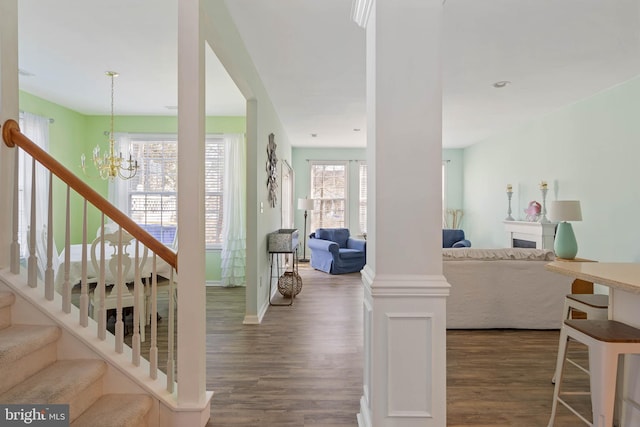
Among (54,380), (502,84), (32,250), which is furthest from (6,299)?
(502,84)

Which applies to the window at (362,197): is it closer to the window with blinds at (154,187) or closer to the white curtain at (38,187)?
the window with blinds at (154,187)

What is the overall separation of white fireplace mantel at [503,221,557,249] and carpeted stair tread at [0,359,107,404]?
555cm

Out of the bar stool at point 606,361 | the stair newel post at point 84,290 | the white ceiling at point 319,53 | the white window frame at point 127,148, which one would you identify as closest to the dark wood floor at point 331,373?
the bar stool at point 606,361

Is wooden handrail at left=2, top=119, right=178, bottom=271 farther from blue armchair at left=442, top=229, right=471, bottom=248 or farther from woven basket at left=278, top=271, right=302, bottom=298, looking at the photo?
blue armchair at left=442, top=229, right=471, bottom=248

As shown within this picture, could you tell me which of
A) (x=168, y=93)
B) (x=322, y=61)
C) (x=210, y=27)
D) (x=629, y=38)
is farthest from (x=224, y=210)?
(x=629, y=38)

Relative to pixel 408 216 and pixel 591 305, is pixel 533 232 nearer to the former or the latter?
pixel 591 305

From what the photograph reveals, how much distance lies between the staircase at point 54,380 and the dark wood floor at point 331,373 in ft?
1.71

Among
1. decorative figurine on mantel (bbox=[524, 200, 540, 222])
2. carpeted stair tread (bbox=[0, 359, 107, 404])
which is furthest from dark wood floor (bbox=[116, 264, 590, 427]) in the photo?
decorative figurine on mantel (bbox=[524, 200, 540, 222])

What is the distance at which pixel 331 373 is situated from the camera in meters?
2.65

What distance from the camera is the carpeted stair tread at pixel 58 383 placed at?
154 cm

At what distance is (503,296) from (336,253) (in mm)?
3327

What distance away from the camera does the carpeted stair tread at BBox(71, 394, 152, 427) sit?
1644mm

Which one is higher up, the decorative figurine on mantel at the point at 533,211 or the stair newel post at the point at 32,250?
the decorative figurine on mantel at the point at 533,211

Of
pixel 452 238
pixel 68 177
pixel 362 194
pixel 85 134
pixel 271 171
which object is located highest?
pixel 85 134
